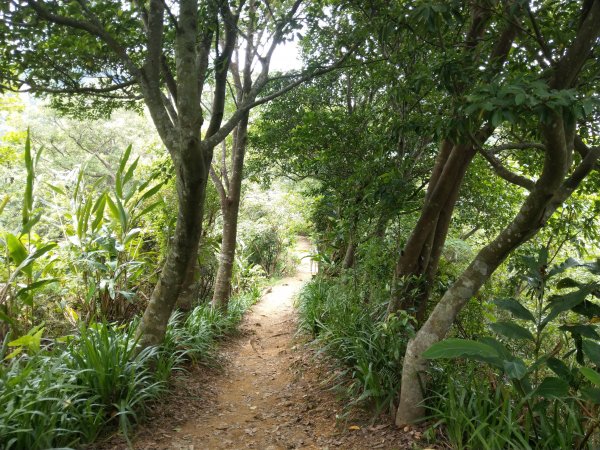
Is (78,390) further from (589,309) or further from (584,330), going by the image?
(589,309)

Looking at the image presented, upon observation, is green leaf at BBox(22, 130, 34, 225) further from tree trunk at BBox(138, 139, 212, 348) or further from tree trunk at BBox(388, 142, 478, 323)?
tree trunk at BBox(388, 142, 478, 323)

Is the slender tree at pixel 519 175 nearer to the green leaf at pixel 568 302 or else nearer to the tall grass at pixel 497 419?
the tall grass at pixel 497 419

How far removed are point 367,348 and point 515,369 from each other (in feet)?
7.59

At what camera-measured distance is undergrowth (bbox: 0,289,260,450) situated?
9.20ft

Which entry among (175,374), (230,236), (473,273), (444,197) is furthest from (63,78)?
(473,273)

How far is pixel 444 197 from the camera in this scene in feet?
13.2

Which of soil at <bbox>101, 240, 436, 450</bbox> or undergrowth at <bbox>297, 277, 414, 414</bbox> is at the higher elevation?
undergrowth at <bbox>297, 277, 414, 414</bbox>

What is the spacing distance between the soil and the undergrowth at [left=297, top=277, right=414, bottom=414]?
18 centimetres

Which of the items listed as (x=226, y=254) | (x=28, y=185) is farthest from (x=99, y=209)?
(x=226, y=254)

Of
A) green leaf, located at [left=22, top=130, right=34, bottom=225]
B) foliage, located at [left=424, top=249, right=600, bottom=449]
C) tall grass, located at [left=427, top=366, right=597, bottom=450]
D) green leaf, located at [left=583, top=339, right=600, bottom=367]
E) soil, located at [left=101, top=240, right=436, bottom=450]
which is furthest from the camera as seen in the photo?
green leaf, located at [left=22, top=130, right=34, bottom=225]

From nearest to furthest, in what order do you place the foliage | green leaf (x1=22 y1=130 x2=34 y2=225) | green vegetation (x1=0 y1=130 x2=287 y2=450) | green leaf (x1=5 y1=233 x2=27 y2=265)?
the foliage
green vegetation (x1=0 y1=130 x2=287 y2=450)
green leaf (x1=22 y1=130 x2=34 y2=225)
green leaf (x1=5 y1=233 x2=27 y2=265)

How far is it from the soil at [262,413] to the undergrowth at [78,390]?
0.68 feet

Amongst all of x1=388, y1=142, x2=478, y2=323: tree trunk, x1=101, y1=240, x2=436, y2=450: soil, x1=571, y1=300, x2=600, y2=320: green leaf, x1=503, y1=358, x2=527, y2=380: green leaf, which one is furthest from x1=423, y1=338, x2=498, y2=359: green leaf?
x1=388, y1=142, x2=478, y2=323: tree trunk

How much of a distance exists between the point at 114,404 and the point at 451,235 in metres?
6.81
